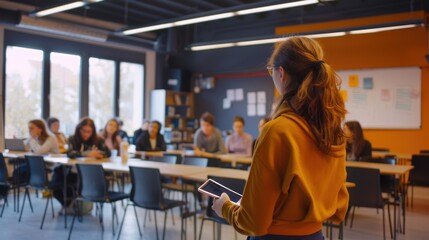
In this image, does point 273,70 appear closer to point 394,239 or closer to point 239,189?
point 239,189

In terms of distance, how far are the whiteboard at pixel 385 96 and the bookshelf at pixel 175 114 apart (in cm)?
410

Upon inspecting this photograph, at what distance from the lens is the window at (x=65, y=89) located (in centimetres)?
846

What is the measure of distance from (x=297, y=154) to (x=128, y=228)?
386 centimetres

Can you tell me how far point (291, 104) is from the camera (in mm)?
1277

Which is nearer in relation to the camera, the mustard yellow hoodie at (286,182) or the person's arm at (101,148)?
the mustard yellow hoodie at (286,182)

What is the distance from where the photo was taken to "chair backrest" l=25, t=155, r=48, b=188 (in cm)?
471

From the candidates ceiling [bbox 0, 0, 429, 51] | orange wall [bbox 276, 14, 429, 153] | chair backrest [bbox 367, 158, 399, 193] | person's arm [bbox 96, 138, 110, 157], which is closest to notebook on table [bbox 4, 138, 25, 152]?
person's arm [bbox 96, 138, 110, 157]

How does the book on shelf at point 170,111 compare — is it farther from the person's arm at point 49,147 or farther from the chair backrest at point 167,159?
the chair backrest at point 167,159

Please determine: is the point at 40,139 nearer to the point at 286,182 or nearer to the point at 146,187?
the point at 146,187

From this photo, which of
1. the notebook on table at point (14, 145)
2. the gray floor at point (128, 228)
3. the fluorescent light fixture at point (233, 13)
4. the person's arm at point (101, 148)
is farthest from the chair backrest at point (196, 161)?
the notebook on table at point (14, 145)

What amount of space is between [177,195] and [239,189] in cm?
387

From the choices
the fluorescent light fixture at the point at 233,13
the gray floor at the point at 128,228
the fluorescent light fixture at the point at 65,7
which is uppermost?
the fluorescent light fixture at the point at 65,7

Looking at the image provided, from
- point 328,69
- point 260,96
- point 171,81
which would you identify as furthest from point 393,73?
point 328,69

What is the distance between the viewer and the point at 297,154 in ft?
3.92
